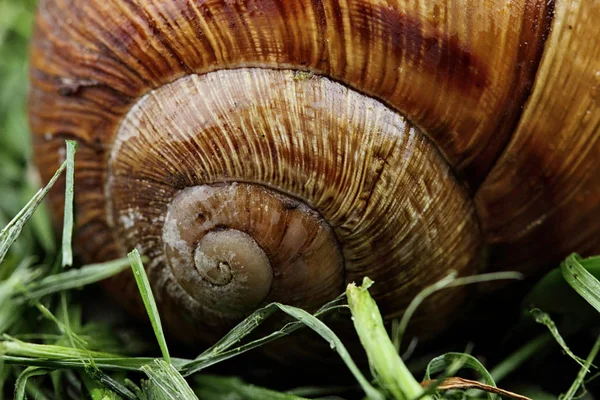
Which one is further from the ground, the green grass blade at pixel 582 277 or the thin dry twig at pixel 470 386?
the green grass blade at pixel 582 277

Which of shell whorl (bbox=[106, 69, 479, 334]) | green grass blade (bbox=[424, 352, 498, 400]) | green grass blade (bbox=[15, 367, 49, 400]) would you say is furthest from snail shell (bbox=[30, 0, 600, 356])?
green grass blade (bbox=[15, 367, 49, 400])

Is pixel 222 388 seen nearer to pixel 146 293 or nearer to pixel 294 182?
pixel 146 293

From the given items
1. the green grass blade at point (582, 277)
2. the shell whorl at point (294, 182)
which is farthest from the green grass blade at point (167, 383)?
the green grass blade at point (582, 277)

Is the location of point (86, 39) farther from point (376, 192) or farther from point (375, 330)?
point (375, 330)

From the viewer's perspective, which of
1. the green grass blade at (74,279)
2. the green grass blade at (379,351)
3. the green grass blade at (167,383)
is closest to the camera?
the green grass blade at (379,351)

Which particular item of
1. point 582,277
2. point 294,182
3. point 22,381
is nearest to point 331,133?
point 294,182

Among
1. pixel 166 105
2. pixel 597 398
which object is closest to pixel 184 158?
pixel 166 105

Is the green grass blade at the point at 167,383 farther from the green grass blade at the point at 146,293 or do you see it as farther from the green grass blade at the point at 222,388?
the green grass blade at the point at 222,388
